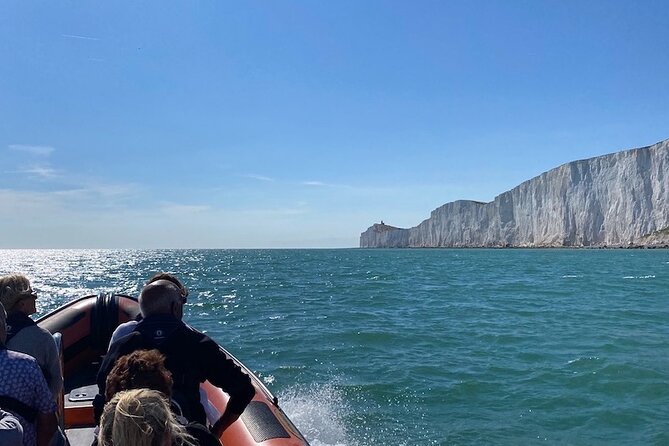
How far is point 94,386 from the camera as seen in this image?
5.68 m

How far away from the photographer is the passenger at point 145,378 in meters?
1.96

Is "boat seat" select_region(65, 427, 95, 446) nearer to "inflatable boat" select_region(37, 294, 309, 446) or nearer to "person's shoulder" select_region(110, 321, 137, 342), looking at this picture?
"inflatable boat" select_region(37, 294, 309, 446)

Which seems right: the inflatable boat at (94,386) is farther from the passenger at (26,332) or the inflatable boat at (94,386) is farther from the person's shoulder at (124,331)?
the person's shoulder at (124,331)

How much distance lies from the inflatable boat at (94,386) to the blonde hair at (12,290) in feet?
2.12

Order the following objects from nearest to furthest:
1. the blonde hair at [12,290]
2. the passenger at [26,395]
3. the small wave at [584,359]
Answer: the passenger at [26,395]
the blonde hair at [12,290]
the small wave at [584,359]

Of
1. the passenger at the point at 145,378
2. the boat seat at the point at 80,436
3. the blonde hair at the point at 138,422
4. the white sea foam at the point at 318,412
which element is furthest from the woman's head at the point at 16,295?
the white sea foam at the point at 318,412

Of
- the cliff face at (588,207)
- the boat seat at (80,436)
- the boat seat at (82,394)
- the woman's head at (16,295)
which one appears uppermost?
the cliff face at (588,207)

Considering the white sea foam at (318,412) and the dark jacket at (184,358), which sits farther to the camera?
the white sea foam at (318,412)

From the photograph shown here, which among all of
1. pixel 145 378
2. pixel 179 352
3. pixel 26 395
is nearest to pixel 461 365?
pixel 179 352

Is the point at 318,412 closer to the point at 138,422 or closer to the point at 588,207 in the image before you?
the point at 138,422

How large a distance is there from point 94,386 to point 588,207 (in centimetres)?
7860

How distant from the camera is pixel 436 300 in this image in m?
19.5

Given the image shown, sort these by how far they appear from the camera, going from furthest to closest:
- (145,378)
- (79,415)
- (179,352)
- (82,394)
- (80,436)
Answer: (82,394) → (79,415) → (80,436) → (179,352) → (145,378)

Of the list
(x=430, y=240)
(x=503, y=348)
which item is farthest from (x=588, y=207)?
(x=503, y=348)
